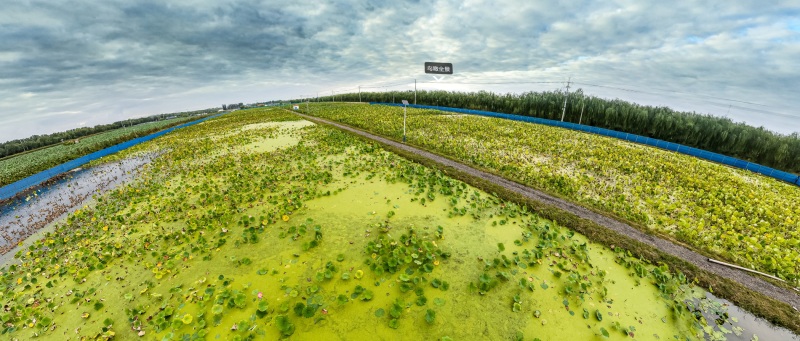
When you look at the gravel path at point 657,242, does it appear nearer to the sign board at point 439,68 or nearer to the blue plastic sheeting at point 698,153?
the sign board at point 439,68

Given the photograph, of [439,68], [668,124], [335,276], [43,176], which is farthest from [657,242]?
[43,176]

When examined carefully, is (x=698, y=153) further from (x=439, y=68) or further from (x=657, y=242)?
(x=439, y=68)

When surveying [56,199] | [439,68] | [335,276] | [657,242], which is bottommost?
[657,242]

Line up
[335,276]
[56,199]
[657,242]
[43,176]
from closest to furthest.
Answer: [335,276] → [657,242] → [56,199] → [43,176]

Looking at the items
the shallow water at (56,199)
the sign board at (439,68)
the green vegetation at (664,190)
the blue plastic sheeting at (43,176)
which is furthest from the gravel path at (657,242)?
the blue plastic sheeting at (43,176)

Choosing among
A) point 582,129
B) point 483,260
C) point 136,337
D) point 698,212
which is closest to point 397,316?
point 483,260

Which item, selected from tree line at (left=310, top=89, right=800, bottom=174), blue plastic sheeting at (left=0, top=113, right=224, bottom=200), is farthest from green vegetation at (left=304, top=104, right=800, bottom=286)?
blue plastic sheeting at (left=0, top=113, right=224, bottom=200)

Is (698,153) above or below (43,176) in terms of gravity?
below
